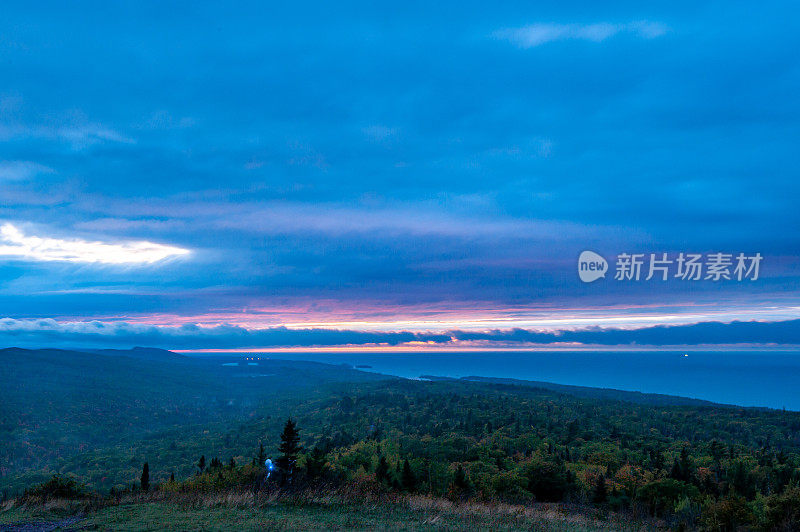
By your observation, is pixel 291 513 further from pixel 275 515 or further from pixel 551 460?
pixel 551 460

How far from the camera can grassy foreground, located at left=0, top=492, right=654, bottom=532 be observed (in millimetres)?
13047

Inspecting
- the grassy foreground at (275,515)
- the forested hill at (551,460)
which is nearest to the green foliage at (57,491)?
the grassy foreground at (275,515)

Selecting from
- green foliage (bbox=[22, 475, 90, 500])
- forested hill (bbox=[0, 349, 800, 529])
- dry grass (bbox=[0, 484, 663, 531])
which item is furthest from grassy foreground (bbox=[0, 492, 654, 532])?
forested hill (bbox=[0, 349, 800, 529])

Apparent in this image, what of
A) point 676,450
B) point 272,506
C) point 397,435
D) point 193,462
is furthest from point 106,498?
point 193,462

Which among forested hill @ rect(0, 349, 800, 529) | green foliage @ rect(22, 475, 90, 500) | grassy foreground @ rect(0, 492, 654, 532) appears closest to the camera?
grassy foreground @ rect(0, 492, 654, 532)

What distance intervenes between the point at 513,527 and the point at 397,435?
144503 millimetres

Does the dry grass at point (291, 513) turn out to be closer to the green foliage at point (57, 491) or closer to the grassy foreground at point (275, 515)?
the grassy foreground at point (275, 515)

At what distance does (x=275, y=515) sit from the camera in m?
14.4

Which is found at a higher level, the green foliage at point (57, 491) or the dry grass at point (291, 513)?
the dry grass at point (291, 513)

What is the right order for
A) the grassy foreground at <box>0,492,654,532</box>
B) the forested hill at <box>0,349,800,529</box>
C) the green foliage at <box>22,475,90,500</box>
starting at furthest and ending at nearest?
1. the forested hill at <box>0,349,800,529</box>
2. the green foliage at <box>22,475,90,500</box>
3. the grassy foreground at <box>0,492,654,532</box>

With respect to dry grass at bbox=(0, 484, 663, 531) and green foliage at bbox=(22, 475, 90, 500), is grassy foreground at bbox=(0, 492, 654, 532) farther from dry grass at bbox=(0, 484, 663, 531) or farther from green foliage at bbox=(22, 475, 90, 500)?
green foliage at bbox=(22, 475, 90, 500)

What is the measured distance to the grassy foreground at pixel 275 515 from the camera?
42.8 ft

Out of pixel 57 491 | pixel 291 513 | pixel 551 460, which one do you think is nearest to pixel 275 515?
pixel 291 513

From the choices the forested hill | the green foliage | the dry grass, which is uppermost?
the dry grass
